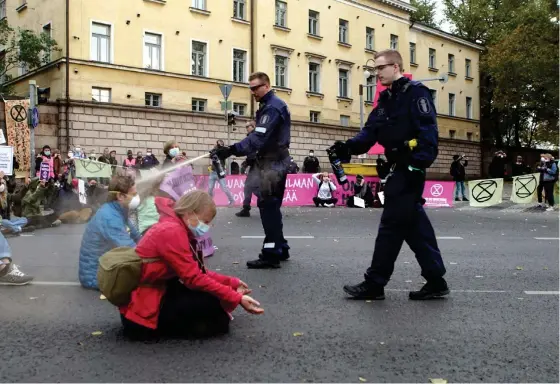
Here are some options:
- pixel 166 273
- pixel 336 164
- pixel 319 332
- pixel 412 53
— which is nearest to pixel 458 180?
pixel 336 164

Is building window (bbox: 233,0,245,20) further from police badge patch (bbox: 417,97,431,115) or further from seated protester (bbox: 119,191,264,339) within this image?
seated protester (bbox: 119,191,264,339)

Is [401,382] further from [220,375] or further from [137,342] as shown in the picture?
[137,342]

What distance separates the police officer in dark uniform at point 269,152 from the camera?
7.12 metres

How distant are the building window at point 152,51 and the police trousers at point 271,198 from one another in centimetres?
2731

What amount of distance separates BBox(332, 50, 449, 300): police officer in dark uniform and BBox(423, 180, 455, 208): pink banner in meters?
16.6

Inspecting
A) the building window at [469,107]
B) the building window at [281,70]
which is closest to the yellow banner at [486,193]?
the building window at [281,70]

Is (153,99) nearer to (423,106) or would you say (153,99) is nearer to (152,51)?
(152,51)

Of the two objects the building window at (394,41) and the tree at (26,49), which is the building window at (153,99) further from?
the building window at (394,41)

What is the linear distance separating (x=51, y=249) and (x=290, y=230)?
445 cm

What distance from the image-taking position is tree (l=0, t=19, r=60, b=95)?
30.3m

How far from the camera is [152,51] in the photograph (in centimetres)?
3353

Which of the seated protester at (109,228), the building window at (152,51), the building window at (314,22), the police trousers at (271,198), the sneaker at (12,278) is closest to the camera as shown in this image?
the seated protester at (109,228)

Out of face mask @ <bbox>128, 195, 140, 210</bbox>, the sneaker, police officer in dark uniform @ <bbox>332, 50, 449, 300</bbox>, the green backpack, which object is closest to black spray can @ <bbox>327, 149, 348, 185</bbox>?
police officer in dark uniform @ <bbox>332, 50, 449, 300</bbox>

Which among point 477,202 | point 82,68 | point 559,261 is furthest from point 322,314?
point 82,68
